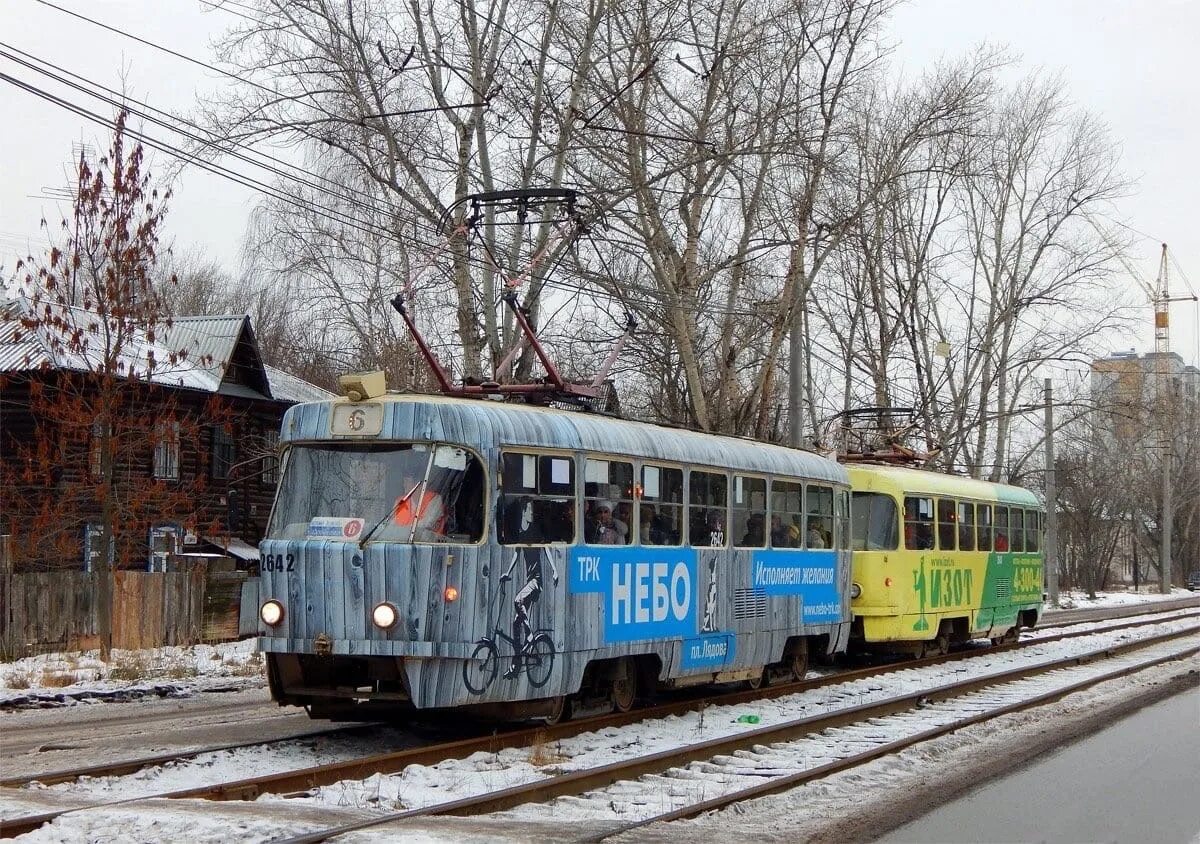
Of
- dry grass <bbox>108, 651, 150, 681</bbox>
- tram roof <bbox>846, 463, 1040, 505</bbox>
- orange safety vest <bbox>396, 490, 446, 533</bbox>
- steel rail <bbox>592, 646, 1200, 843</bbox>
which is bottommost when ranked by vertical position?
dry grass <bbox>108, 651, 150, 681</bbox>

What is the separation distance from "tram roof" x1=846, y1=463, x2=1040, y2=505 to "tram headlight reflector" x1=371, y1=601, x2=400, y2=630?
11067 millimetres

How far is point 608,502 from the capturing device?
13.4 meters

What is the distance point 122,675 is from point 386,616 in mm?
8583

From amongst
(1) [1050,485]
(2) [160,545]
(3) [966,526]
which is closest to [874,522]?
(3) [966,526]

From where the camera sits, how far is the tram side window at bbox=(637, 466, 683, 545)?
45.9ft

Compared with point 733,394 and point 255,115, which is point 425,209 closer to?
point 255,115

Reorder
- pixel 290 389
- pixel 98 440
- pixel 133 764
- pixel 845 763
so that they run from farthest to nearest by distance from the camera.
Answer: pixel 290 389 → pixel 98 440 → pixel 845 763 → pixel 133 764

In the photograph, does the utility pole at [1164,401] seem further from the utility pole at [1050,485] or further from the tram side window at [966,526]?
the tram side window at [966,526]

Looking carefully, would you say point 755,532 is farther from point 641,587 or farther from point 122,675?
point 122,675

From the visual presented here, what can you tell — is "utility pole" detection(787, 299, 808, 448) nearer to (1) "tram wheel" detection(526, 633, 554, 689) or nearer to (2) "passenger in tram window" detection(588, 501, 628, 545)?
(2) "passenger in tram window" detection(588, 501, 628, 545)

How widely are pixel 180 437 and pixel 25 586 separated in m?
3.43

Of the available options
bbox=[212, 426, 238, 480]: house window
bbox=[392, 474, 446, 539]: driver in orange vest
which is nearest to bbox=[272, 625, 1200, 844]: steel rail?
bbox=[392, 474, 446, 539]: driver in orange vest

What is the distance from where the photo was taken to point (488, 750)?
11773mm

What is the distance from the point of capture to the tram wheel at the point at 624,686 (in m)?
14.1
